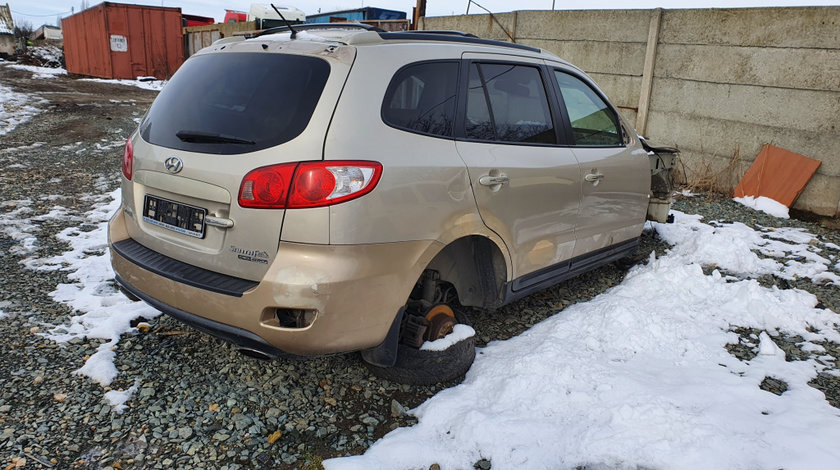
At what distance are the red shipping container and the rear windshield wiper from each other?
2285 cm

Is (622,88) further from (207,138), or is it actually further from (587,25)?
(207,138)

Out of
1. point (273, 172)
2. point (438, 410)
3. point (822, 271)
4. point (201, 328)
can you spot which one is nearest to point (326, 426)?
point (438, 410)

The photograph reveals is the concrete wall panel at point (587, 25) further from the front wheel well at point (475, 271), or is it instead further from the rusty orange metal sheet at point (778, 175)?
the front wheel well at point (475, 271)

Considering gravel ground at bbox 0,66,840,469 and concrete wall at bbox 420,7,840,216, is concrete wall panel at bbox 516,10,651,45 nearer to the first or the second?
concrete wall at bbox 420,7,840,216

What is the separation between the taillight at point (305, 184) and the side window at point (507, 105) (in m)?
0.86

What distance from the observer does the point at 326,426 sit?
8.89 feet

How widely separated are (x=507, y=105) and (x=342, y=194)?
4.59ft

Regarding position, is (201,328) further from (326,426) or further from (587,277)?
(587,277)

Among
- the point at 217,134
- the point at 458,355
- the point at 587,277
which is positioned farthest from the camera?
the point at 587,277

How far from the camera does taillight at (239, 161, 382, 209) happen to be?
230 cm

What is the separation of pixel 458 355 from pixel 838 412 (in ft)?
6.33

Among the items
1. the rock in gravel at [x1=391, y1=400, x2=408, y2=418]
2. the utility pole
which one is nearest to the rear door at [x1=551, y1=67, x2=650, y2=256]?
the rock in gravel at [x1=391, y1=400, x2=408, y2=418]

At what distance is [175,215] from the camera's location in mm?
2656

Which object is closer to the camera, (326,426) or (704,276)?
(326,426)
